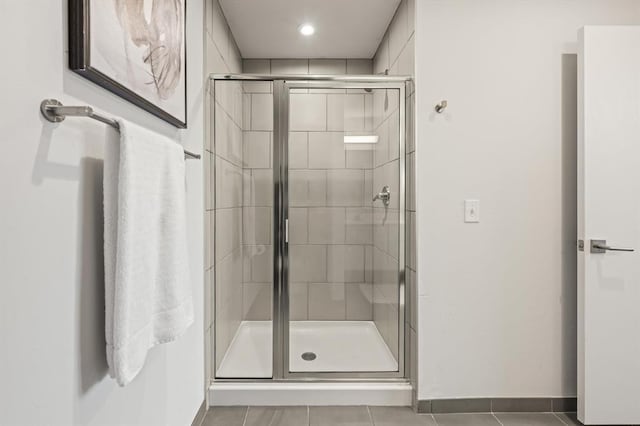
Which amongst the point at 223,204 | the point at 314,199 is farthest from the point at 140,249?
the point at 314,199

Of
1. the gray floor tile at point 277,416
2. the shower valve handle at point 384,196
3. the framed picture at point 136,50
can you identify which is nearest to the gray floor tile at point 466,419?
the gray floor tile at point 277,416

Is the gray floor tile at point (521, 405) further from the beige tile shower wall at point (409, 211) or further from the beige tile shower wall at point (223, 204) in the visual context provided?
the beige tile shower wall at point (223, 204)

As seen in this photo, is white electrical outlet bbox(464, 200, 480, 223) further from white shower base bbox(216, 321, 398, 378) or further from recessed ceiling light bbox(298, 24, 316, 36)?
recessed ceiling light bbox(298, 24, 316, 36)

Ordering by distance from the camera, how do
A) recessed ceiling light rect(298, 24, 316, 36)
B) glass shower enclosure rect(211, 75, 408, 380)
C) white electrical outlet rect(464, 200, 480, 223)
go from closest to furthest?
white electrical outlet rect(464, 200, 480, 223)
glass shower enclosure rect(211, 75, 408, 380)
recessed ceiling light rect(298, 24, 316, 36)

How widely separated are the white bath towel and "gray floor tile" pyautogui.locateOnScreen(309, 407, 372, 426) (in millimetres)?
1127

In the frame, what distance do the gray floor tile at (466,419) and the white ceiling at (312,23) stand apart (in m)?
2.49

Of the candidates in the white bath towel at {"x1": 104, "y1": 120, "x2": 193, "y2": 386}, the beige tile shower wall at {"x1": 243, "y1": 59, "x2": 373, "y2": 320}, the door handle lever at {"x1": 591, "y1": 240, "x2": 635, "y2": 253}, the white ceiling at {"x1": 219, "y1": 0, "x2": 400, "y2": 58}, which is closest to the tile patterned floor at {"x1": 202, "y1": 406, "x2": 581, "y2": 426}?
the beige tile shower wall at {"x1": 243, "y1": 59, "x2": 373, "y2": 320}

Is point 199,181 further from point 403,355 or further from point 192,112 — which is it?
point 403,355

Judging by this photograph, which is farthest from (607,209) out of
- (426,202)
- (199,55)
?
(199,55)

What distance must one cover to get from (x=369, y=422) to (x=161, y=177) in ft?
5.44

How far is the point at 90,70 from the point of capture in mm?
931

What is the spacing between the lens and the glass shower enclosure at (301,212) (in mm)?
2201

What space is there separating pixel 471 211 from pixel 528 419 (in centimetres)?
118

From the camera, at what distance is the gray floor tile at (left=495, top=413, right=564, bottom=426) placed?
2.00m
